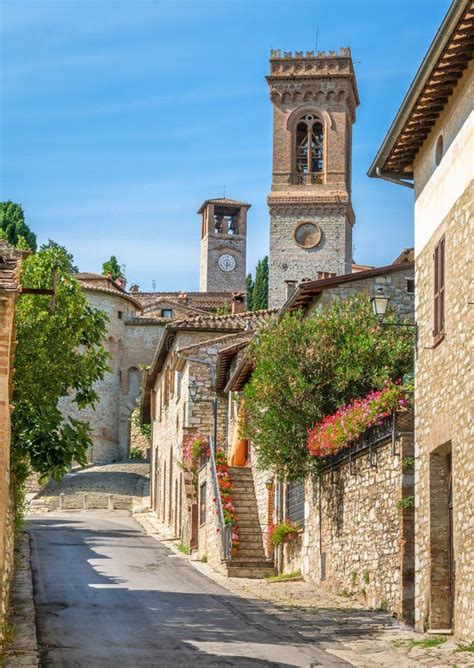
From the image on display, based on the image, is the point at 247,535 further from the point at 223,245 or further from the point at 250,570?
the point at 223,245

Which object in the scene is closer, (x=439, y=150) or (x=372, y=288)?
(x=439, y=150)

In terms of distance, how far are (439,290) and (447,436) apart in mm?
1919

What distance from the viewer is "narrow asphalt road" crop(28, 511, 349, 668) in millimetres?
13680

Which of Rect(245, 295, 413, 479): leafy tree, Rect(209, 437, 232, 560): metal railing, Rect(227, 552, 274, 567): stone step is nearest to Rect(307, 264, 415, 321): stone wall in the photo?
Rect(245, 295, 413, 479): leafy tree

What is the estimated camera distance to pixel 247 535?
2861 centimetres

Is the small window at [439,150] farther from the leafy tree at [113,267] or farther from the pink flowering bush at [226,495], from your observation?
the leafy tree at [113,267]

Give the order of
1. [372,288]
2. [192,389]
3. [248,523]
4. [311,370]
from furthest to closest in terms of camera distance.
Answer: [192,389] → [248,523] → [372,288] → [311,370]

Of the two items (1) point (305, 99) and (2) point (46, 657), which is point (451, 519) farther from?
(1) point (305, 99)

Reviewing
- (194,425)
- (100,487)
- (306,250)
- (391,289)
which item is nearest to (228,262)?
(306,250)

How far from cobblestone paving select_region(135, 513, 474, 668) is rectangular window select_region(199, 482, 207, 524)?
7.51m

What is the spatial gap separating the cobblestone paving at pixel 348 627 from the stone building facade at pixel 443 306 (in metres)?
0.50

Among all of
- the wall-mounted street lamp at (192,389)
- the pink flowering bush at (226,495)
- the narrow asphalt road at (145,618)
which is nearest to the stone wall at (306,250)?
the wall-mounted street lamp at (192,389)

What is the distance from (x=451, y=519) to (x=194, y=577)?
10.9 m

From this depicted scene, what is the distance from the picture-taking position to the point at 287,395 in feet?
73.3
